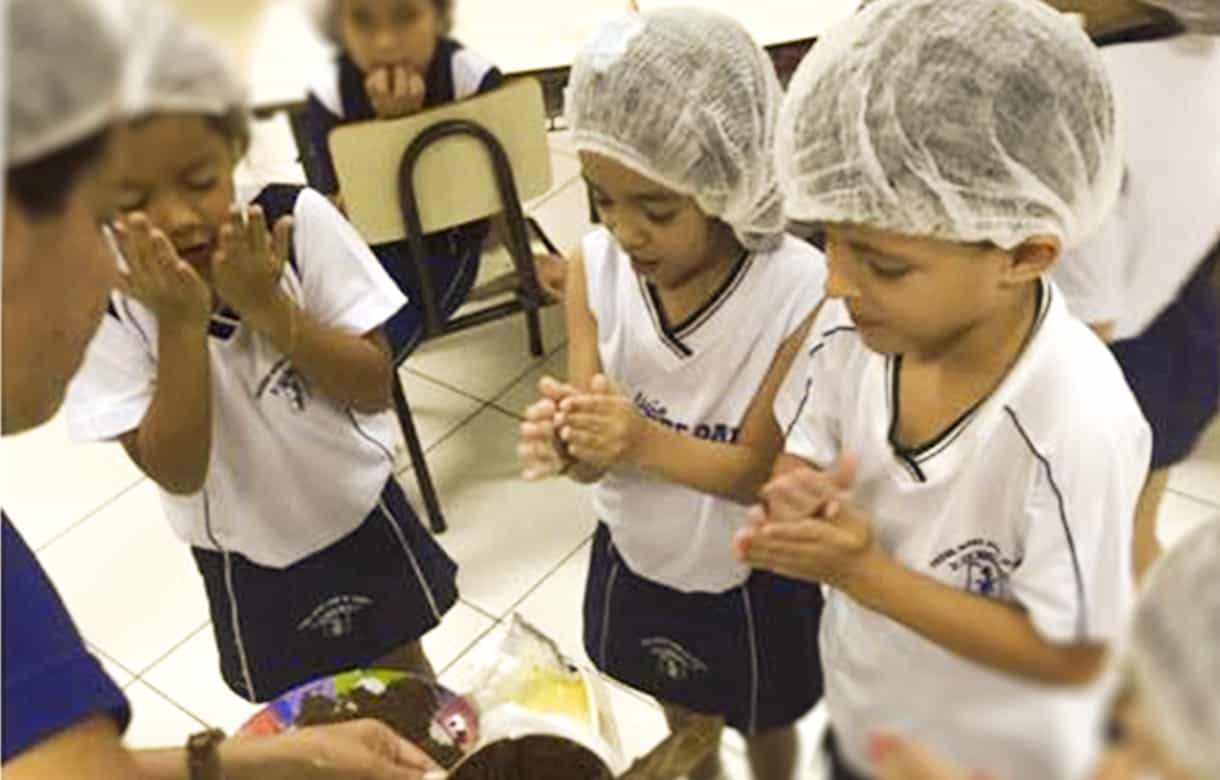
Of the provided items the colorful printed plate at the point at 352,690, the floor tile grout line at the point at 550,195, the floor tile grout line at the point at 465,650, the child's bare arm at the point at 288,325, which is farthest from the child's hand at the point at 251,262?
the floor tile grout line at the point at 465,650

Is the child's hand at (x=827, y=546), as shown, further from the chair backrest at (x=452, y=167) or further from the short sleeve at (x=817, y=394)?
the chair backrest at (x=452, y=167)

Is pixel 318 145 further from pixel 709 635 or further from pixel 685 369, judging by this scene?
pixel 709 635

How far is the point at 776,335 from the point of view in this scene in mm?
719

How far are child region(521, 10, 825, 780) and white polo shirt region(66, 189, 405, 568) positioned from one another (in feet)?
0.43

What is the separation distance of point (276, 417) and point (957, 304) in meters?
0.40

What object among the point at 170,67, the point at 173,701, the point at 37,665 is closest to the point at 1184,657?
the point at 170,67

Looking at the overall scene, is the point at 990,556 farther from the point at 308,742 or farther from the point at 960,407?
the point at 308,742

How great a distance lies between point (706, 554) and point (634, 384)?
0.37 ft

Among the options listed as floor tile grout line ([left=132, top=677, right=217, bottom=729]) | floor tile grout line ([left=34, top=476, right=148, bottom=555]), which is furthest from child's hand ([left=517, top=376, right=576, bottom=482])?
floor tile grout line ([left=34, top=476, right=148, bottom=555])

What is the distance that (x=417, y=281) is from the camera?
76cm

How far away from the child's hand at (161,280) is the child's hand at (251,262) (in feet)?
0.04

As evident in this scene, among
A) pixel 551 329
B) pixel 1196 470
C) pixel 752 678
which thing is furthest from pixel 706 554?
pixel 1196 470

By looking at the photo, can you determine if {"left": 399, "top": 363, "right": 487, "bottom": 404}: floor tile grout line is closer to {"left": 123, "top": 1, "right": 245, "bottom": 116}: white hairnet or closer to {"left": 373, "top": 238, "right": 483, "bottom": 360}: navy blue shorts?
{"left": 373, "top": 238, "right": 483, "bottom": 360}: navy blue shorts

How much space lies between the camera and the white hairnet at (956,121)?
1.71ft
